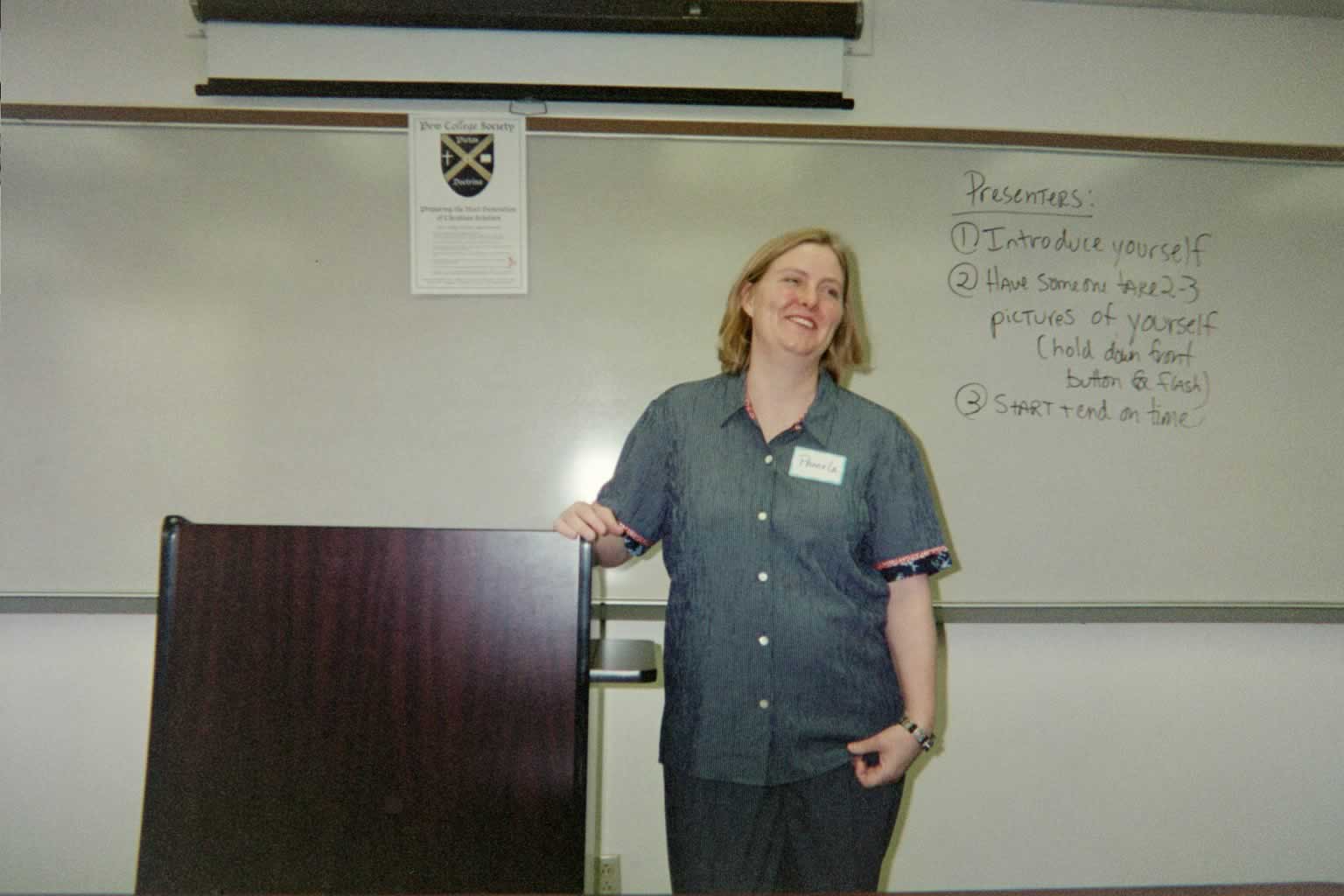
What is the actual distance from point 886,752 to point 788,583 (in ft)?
0.92

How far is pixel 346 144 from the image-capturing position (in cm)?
208

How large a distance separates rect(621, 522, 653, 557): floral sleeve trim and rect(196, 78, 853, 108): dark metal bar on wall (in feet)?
3.86

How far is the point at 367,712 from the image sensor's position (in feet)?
3.08

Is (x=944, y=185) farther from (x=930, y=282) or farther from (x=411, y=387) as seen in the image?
(x=411, y=387)

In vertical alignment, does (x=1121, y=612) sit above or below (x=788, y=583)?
below

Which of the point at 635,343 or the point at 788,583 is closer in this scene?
the point at 788,583

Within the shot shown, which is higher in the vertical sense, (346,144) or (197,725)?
(346,144)

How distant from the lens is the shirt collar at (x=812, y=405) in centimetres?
137

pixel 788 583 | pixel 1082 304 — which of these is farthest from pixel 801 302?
pixel 1082 304

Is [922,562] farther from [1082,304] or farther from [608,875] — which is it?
[608,875]

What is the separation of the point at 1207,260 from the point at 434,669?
2.14 meters

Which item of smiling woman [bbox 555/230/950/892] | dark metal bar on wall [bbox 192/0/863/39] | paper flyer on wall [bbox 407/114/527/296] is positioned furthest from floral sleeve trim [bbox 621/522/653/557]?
dark metal bar on wall [bbox 192/0/863/39]

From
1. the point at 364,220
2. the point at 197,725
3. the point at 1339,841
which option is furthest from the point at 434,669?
the point at 1339,841

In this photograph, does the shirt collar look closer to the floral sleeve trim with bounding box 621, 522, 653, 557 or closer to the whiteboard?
the floral sleeve trim with bounding box 621, 522, 653, 557
